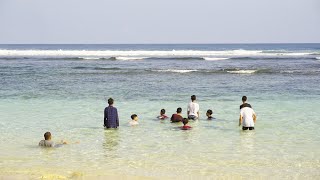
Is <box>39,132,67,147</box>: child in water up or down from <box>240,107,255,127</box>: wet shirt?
down

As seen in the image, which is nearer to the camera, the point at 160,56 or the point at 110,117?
the point at 110,117

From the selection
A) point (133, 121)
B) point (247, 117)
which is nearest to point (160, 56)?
point (133, 121)

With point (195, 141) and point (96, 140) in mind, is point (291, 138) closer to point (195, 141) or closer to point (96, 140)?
point (195, 141)

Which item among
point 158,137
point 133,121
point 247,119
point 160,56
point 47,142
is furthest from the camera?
point 160,56

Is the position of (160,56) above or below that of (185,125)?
above

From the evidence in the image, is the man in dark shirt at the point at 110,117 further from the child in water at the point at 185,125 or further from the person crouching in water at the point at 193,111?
the person crouching in water at the point at 193,111

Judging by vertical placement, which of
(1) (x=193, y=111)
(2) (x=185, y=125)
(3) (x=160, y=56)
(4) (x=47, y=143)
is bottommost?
(4) (x=47, y=143)

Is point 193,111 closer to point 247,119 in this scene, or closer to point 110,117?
point 247,119

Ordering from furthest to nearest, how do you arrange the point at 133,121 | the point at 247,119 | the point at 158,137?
the point at 133,121, the point at 247,119, the point at 158,137

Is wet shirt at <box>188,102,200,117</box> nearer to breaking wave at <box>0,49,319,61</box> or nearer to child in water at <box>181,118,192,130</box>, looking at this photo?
child in water at <box>181,118,192,130</box>

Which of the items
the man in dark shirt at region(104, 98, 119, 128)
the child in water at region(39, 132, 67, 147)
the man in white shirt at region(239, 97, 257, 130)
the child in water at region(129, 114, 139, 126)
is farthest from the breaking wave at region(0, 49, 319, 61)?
the child in water at region(39, 132, 67, 147)

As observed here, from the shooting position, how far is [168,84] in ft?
96.1

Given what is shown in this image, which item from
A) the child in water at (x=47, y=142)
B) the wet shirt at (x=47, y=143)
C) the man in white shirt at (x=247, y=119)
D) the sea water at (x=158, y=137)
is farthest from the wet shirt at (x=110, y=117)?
the man in white shirt at (x=247, y=119)

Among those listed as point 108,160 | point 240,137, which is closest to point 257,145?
point 240,137
